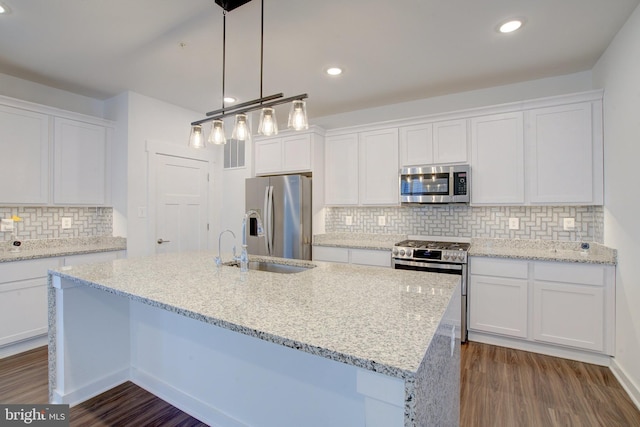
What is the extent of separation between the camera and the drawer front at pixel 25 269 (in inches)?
107

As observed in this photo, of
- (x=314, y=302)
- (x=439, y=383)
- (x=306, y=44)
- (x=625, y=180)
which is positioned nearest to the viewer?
(x=439, y=383)

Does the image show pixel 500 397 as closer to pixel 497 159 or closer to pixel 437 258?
pixel 437 258

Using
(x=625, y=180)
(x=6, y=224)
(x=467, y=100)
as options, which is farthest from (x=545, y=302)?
(x=6, y=224)

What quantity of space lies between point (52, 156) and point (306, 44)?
285 cm

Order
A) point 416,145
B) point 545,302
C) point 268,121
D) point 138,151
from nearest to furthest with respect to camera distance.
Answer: point 268,121, point 545,302, point 416,145, point 138,151

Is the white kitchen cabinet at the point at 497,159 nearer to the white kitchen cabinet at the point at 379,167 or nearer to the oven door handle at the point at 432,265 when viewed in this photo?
the oven door handle at the point at 432,265

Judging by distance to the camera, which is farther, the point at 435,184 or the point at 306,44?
the point at 435,184

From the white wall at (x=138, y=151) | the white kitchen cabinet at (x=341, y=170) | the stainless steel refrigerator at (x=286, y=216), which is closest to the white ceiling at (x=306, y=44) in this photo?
the white wall at (x=138, y=151)

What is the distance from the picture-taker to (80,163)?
3477 millimetres

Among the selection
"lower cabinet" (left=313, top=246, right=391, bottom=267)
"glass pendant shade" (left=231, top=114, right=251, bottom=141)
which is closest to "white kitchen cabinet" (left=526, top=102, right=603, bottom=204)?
"lower cabinet" (left=313, top=246, right=391, bottom=267)

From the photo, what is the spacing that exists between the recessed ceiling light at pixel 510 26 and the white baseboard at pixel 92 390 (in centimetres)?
373

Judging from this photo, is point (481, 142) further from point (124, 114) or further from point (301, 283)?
point (124, 114)

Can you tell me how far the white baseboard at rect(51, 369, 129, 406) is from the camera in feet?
6.63

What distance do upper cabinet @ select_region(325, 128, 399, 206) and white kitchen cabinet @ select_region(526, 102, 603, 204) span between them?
134cm
